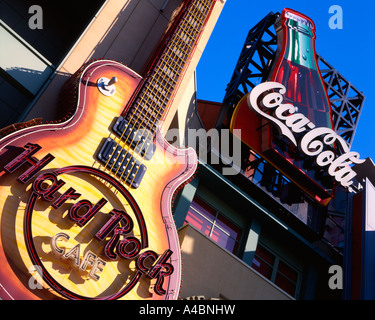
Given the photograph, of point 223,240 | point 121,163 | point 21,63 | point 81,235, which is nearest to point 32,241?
point 81,235

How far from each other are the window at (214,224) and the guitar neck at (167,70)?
11.7 ft

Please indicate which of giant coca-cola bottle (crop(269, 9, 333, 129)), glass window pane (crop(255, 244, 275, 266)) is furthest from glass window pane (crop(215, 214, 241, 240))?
giant coca-cola bottle (crop(269, 9, 333, 129))

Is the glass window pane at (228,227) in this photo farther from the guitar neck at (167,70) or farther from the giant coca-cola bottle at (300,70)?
the guitar neck at (167,70)

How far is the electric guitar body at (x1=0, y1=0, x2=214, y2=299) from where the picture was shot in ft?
16.5

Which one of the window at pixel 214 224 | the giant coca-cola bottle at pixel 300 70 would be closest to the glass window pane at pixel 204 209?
the window at pixel 214 224

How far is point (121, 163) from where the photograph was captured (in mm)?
6574

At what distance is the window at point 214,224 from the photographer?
10453 mm

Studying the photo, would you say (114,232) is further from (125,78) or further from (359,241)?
(359,241)

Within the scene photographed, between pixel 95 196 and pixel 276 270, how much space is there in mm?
7241

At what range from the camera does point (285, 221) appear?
11.9 meters

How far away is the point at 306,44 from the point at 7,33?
1025cm

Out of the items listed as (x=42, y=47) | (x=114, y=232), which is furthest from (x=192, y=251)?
(x=42, y=47)

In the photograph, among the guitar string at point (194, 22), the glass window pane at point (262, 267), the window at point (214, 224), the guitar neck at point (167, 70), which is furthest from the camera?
the glass window pane at point (262, 267)

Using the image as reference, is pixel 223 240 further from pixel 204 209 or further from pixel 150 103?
pixel 150 103
